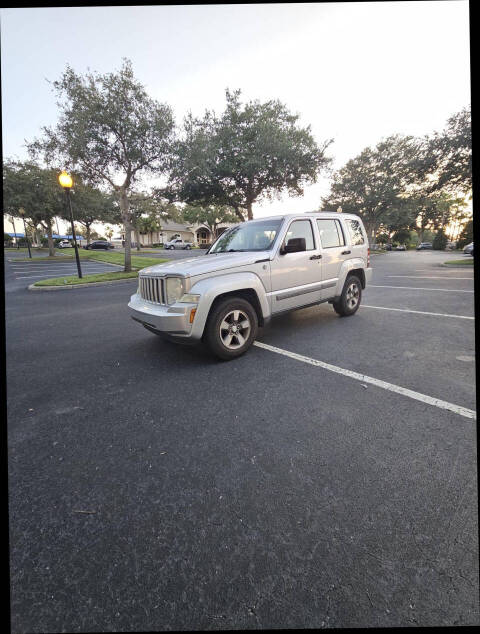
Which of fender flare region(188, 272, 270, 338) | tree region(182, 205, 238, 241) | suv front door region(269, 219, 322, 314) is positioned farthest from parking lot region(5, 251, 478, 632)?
tree region(182, 205, 238, 241)

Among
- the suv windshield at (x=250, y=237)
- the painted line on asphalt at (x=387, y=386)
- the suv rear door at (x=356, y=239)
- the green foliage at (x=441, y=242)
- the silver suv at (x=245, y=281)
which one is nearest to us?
the painted line on asphalt at (x=387, y=386)

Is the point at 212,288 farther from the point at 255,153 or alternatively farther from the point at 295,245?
the point at 255,153

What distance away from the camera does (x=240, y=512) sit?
4.75ft

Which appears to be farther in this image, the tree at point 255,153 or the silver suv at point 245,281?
the tree at point 255,153

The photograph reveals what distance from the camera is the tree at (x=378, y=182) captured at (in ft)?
125

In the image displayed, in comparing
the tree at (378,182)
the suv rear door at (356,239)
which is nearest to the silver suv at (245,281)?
the suv rear door at (356,239)

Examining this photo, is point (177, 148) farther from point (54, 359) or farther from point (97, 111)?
point (54, 359)

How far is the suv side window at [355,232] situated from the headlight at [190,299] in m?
4.19

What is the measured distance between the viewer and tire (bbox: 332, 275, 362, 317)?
5.54 metres

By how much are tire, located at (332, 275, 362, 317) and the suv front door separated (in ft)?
3.34

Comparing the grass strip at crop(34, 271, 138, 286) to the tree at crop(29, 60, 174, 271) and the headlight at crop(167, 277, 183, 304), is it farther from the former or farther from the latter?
the headlight at crop(167, 277, 183, 304)

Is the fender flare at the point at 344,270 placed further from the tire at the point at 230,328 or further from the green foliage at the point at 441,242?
the green foliage at the point at 441,242

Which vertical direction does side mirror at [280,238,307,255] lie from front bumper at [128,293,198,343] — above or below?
above

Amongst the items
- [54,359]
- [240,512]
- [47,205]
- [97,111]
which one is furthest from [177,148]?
[47,205]
